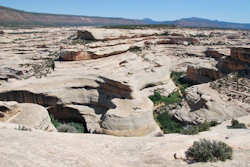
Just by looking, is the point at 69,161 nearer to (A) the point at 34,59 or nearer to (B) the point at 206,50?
(A) the point at 34,59

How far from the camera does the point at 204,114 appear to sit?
55.8 ft

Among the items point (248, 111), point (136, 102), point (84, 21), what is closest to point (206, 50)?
point (248, 111)

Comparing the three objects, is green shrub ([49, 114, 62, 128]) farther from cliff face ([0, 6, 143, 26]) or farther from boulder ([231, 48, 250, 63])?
cliff face ([0, 6, 143, 26])

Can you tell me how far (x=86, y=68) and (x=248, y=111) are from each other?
14.9 metres

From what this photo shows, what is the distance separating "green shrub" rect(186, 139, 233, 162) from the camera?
253 inches

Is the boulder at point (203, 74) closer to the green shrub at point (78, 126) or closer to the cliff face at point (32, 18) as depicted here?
the green shrub at point (78, 126)

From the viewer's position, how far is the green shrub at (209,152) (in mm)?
6426

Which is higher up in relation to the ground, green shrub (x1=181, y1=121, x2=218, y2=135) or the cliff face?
the cliff face

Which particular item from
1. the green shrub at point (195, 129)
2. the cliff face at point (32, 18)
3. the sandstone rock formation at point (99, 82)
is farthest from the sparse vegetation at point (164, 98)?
the cliff face at point (32, 18)

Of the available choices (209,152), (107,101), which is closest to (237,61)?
(107,101)

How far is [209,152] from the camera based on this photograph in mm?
6453

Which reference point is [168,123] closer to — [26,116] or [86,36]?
[26,116]

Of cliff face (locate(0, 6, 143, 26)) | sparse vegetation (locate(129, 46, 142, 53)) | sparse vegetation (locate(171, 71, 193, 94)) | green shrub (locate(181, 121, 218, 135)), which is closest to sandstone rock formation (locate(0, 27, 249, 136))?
sparse vegetation (locate(129, 46, 142, 53))

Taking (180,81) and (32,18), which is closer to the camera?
(180,81)
